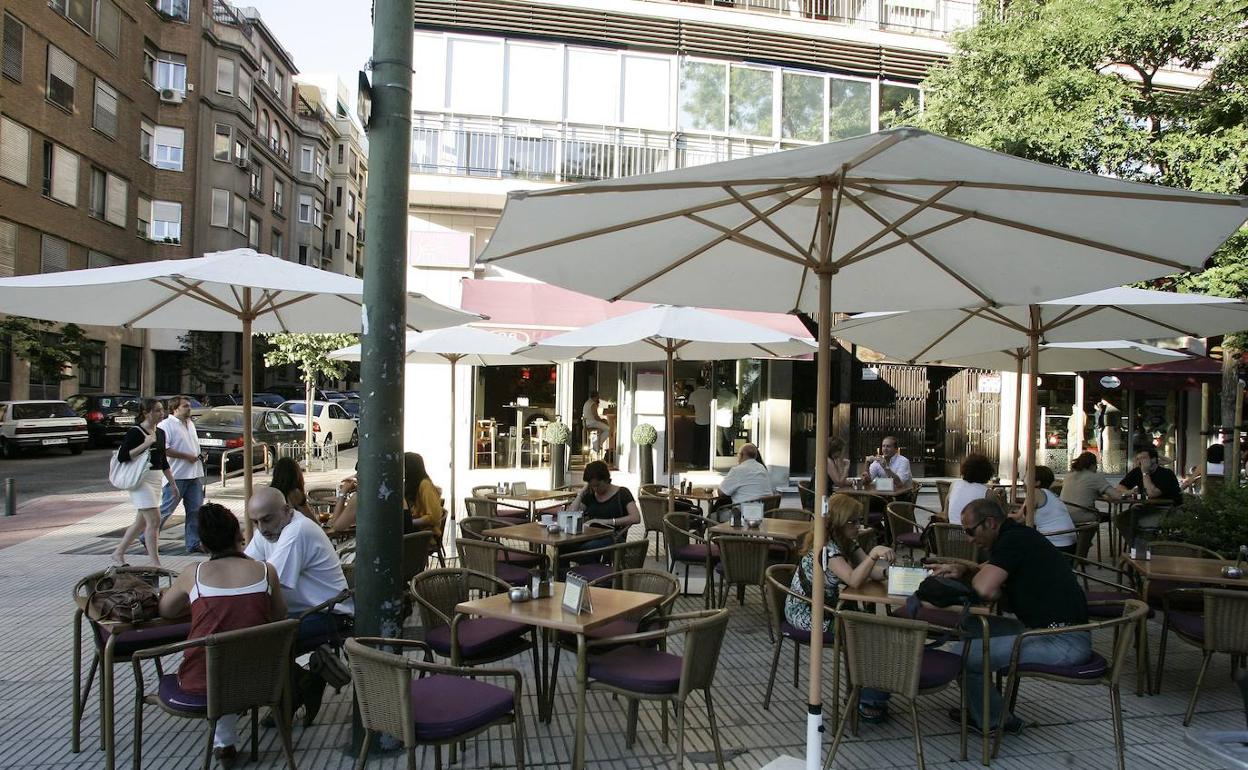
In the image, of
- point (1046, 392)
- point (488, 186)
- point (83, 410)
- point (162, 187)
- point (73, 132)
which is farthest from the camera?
point (162, 187)

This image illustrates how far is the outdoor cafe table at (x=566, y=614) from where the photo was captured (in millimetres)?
4016

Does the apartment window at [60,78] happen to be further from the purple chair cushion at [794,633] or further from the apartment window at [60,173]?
the purple chair cushion at [794,633]

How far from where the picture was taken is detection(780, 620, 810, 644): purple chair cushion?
4984 millimetres

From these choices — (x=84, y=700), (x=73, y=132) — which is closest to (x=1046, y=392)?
(x=84, y=700)

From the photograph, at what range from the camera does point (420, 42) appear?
622 inches

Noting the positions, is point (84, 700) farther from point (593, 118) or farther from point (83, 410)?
point (83, 410)

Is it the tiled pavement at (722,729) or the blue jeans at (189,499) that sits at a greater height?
the blue jeans at (189,499)

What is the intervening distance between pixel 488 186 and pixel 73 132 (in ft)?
72.4

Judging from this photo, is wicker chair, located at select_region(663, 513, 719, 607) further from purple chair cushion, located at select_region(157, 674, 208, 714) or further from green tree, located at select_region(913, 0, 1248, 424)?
green tree, located at select_region(913, 0, 1248, 424)

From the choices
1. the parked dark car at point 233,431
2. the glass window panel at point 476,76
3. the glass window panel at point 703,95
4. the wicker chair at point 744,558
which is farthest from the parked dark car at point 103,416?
the wicker chair at point 744,558

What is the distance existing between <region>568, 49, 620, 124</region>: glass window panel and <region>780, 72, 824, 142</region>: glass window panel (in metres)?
3.53

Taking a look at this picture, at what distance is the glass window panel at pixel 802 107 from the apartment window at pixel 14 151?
23.5 meters

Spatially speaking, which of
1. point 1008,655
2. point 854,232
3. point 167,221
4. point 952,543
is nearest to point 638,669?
point 1008,655

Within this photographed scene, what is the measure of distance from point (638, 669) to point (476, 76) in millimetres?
13949
